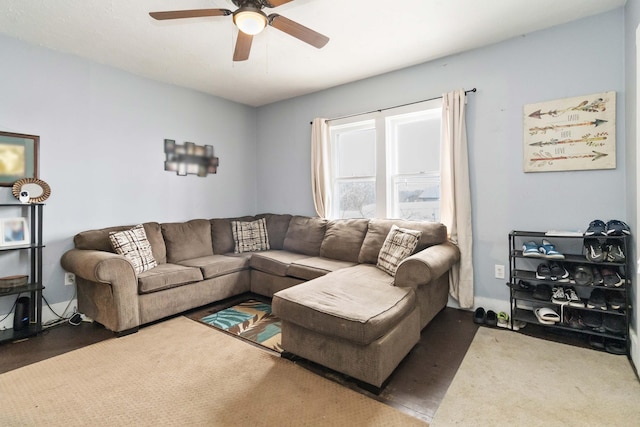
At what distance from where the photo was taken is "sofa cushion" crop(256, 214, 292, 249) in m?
4.20

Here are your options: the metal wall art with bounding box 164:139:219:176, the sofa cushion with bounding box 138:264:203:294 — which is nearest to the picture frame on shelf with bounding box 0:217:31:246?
the sofa cushion with bounding box 138:264:203:294

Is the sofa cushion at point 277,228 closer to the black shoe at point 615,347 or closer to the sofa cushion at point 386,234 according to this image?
the sofa cushion at point 386,234

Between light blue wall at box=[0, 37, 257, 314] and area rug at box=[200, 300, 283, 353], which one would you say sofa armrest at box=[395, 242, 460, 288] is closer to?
area rug at box=[200, 300, 283, 353]

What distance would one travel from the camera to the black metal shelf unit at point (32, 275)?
249 centimetres

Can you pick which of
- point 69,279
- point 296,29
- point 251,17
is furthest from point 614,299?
point 69,279

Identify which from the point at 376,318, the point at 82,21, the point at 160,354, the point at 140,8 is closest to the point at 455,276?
the point at 376,318

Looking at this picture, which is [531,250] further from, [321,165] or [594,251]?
[321,165]

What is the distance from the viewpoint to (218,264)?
332 cm

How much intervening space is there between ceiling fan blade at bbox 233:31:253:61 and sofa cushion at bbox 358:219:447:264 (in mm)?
2045

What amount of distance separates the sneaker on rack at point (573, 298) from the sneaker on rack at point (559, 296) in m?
0.02

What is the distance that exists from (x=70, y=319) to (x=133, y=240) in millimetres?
913

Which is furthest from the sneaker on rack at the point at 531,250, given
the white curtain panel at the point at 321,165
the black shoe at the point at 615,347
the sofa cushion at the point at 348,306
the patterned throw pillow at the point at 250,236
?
the patterned throw pillow at the point at 250,236

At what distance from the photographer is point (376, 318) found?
1.77 meters

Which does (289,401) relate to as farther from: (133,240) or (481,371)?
(133,240)
